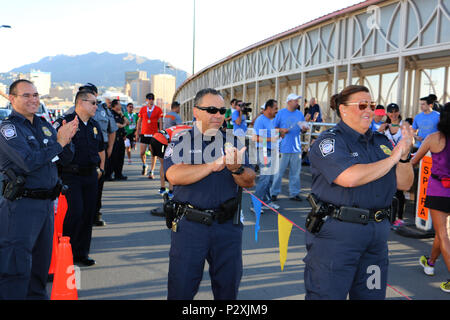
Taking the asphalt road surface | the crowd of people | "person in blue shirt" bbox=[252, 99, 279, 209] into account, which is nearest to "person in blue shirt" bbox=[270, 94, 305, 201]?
"person in blue shirt" bbox=[252, 99, 279, 209]

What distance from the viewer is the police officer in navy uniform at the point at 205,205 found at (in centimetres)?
303

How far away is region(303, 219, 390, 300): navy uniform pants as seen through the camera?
2.80 m

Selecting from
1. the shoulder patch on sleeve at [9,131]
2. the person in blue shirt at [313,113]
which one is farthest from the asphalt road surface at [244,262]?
the person in blue shirt at [313,113]

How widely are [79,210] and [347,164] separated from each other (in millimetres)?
3479

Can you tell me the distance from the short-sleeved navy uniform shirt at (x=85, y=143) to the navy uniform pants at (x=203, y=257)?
245 centimetres

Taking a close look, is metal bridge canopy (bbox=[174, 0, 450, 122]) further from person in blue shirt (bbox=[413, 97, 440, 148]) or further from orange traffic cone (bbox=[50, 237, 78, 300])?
orange traffic cone (bbox=[50, 237, 78, 300])

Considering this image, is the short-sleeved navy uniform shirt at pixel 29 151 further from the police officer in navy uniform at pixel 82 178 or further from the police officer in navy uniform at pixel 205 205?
the police officer in navy uniform at pixel 82 178

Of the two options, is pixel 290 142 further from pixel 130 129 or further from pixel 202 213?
pixel 130 129

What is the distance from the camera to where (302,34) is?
59.4 feet

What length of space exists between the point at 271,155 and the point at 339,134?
603 cm

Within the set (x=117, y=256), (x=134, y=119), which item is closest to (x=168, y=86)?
(x=134, y=119)

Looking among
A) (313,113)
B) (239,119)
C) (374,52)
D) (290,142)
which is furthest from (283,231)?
(313,113)

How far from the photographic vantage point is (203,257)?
307cm

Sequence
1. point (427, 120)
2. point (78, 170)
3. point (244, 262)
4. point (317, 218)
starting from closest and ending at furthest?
point (317, 218) → point (78, 170) → point (244, 262) → point (427, 120)
